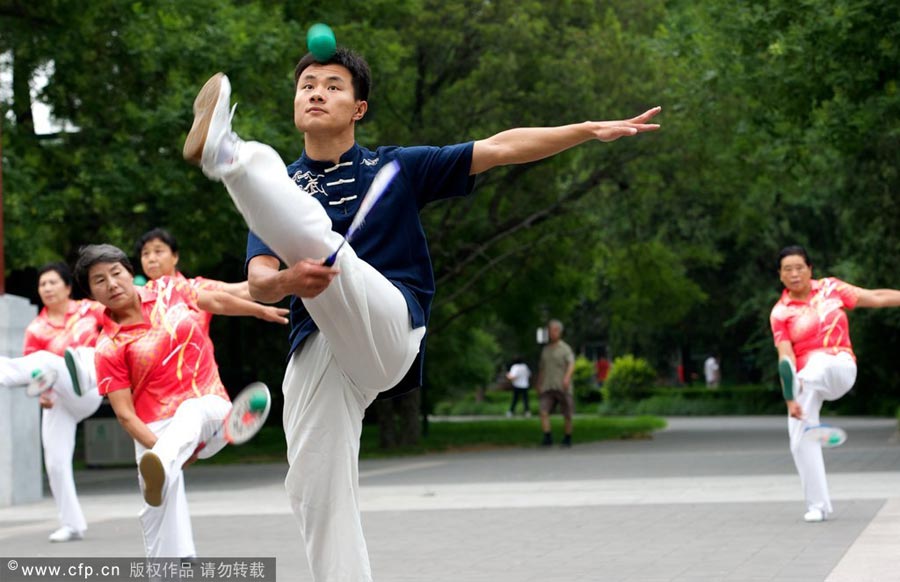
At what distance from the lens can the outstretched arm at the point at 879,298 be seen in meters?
10.1

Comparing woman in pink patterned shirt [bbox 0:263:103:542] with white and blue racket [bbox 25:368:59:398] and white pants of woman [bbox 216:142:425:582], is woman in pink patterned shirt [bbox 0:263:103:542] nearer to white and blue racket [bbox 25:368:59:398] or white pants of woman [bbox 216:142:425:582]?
white and blue racket [bbox 25:368:59:398]

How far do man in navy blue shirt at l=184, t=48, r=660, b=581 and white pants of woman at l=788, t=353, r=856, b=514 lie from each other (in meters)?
6.22

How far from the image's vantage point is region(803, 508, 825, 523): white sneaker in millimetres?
10875

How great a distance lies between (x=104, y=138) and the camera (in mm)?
18484

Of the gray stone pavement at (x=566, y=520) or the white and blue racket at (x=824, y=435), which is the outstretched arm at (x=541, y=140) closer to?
the gray stone pavement at (x=566, y=520)

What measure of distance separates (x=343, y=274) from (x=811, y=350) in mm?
7317

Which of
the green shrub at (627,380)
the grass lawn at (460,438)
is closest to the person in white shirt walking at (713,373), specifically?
the green shrub at (627,380)

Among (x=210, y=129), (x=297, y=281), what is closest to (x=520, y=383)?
(x=297, y=281)

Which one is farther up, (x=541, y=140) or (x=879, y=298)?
(x=541, y=140)

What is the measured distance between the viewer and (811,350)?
10898 millimetres

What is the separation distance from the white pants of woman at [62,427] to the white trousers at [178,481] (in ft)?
12.0

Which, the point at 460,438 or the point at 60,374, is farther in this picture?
the point at 460,438

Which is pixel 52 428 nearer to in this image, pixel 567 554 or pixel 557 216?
pixel 567 554

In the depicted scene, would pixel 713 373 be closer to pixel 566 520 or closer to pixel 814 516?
pixel 566 520
